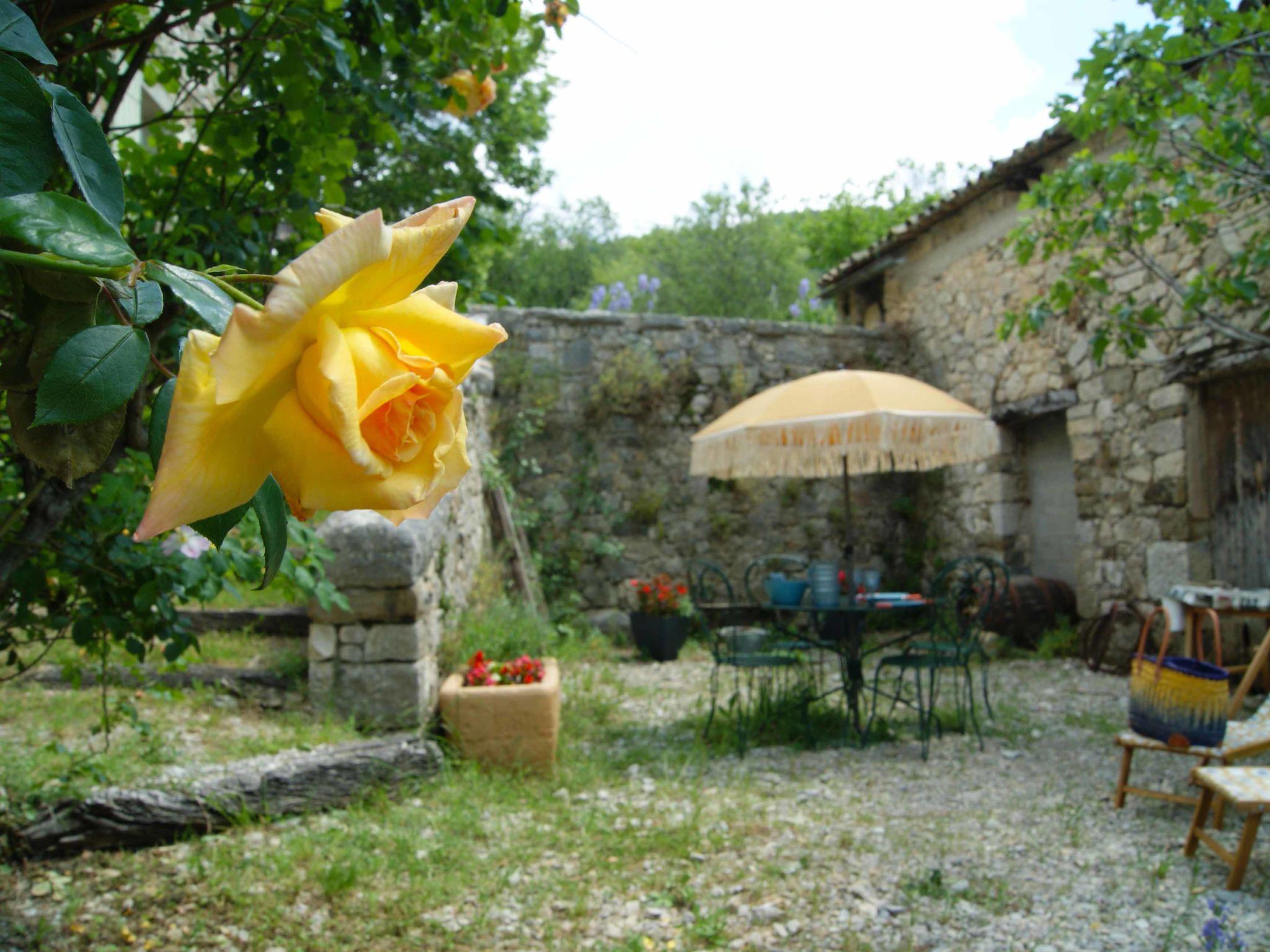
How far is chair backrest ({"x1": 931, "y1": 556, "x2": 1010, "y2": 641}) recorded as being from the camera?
441 cm

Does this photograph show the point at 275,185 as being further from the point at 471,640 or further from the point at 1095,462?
the point at 1095,462

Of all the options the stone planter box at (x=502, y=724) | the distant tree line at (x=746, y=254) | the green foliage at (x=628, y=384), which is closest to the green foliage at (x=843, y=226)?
the distant tree line at (x=746, y=254)

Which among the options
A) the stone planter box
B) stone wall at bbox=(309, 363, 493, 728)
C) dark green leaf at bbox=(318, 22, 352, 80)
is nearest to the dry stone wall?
the stone planter box

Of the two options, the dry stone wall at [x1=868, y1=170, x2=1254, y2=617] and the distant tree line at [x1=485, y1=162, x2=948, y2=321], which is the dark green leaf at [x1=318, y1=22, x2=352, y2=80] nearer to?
the dry stone wall at [x1=868, y1=170, x2=1254, y2=617]

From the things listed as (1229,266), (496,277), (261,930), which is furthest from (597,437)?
(496,277)

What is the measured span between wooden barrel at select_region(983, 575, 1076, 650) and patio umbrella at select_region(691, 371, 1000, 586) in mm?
2031

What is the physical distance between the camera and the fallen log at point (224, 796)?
8.16ft

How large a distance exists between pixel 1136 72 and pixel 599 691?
13.2 feet

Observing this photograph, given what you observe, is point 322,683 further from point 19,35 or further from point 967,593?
point 967,593

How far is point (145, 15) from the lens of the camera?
75.0 inches

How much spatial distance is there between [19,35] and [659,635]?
6.39m

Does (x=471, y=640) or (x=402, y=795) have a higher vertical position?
(x=471, y=640)

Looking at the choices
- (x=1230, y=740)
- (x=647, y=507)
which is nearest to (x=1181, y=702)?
(x=1230, y=740)

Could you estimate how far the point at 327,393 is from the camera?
0.34 m
